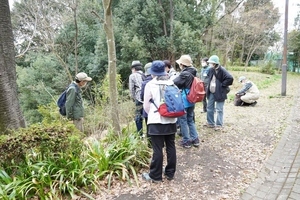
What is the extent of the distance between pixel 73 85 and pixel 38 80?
13.7 meters

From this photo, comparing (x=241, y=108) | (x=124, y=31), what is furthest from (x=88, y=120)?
(x=124, y=31)

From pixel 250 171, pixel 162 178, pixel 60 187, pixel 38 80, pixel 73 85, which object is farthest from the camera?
pixel 38 80

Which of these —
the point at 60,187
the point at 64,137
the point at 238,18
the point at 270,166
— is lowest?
the point at 270,166

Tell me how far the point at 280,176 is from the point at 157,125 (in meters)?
2.13

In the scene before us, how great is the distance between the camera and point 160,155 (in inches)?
136

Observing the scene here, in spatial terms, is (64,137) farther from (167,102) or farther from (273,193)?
(273,193)

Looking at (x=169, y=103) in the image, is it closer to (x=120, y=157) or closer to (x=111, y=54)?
(x=120, y=157)

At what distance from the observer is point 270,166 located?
4.17 metres

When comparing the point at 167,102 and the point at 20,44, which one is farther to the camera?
the point at 20,44

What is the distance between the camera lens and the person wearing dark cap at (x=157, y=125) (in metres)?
3.36

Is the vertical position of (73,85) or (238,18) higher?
(238,18)

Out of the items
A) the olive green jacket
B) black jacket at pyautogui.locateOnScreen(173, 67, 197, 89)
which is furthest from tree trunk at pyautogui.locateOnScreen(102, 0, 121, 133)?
black jacket at pyautogui.locateOnScreen(173, 67, 197, 89)

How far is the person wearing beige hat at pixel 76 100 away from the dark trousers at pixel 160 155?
2.24 m

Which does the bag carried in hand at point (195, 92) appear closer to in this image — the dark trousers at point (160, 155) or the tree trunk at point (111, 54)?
the dark trousers at point (160, 155)
